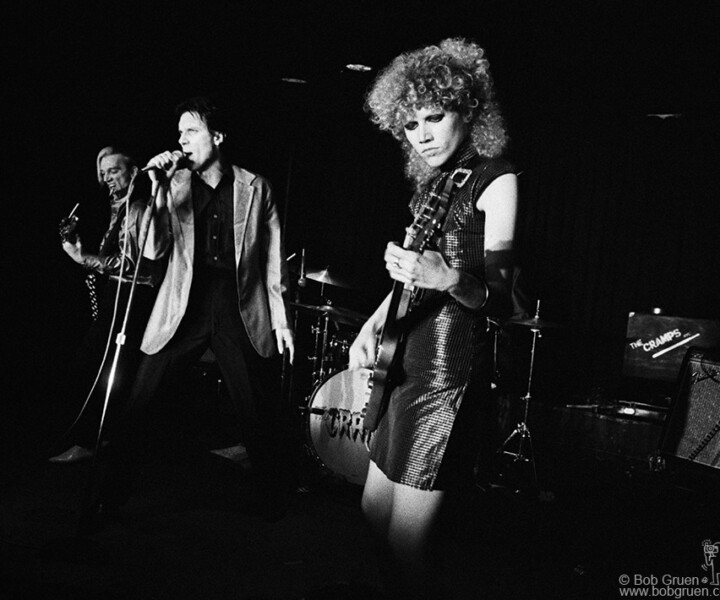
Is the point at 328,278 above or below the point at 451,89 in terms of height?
below

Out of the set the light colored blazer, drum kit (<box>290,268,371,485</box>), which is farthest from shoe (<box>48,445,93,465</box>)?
the light colored blazer

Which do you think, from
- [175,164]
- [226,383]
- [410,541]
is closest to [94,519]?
[226,383]

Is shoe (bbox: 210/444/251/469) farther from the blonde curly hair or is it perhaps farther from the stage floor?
the blonde curly hair

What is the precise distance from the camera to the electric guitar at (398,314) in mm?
1833

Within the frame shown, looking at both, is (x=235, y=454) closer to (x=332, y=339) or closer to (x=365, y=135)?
(x=332, y=339)

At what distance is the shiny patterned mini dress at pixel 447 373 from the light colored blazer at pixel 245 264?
65.8 inches

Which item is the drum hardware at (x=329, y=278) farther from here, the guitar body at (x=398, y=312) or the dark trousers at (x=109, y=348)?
the guitar body at (x=398, y=312)

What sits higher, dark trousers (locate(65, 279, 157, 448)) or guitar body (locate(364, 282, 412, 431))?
guitar body (locate(364, 282, 412, 431))

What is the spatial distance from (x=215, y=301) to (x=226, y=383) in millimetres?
415

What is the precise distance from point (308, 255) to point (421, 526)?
7.35 meters

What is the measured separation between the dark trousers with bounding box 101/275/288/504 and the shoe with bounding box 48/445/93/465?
1578 millimetres

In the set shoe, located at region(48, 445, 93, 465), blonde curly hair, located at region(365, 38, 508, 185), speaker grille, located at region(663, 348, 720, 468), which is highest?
blonde curly hair, located at region(365, 38, 508, 185)

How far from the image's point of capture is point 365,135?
8.91 m

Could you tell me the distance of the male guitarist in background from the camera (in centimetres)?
175
